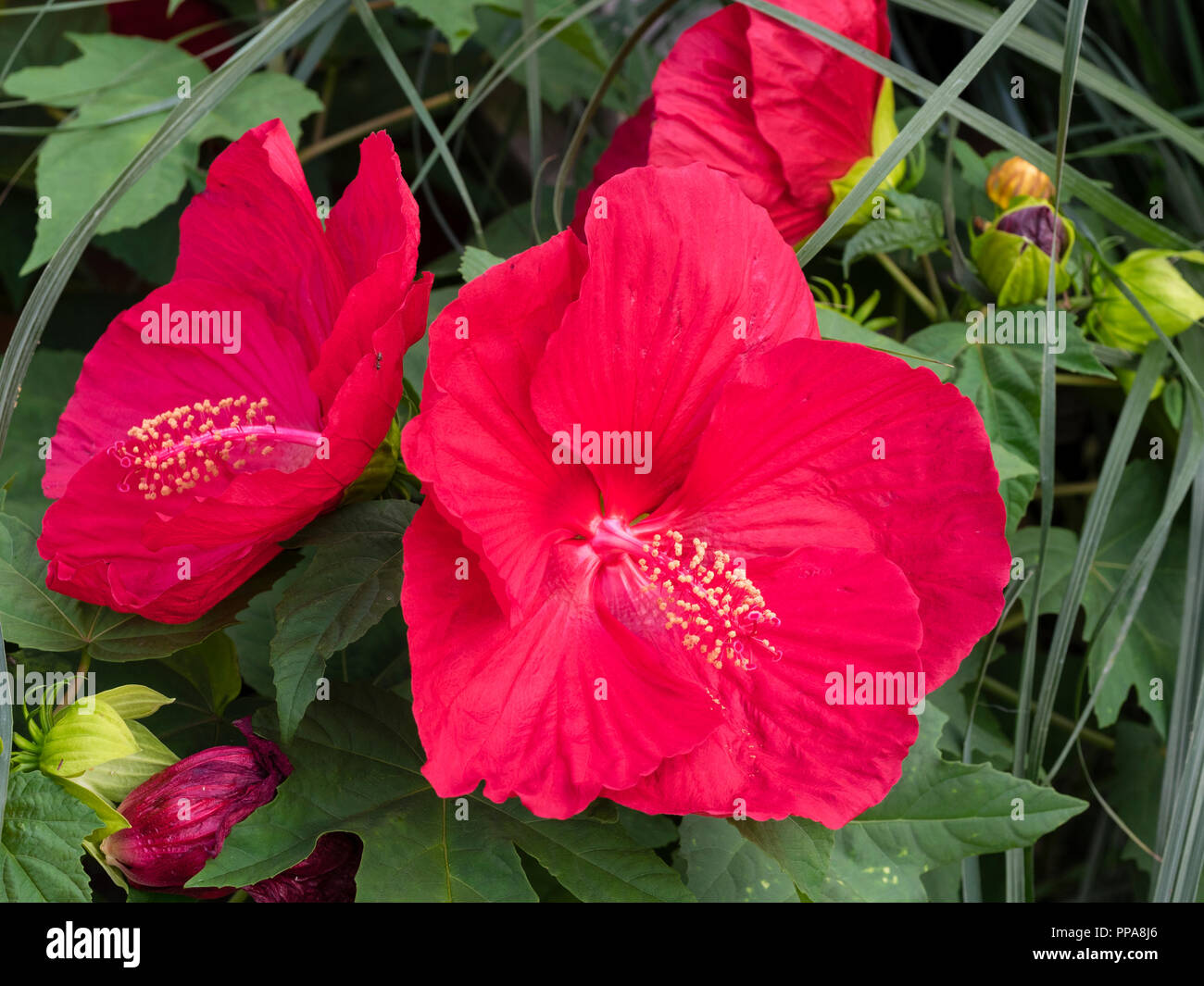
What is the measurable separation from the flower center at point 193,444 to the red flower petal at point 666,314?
11 centimetres

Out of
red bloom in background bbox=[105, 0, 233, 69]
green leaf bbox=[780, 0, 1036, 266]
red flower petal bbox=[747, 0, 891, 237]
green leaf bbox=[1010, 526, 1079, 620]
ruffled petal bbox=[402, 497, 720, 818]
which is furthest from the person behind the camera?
red bloom in background bbox=[105, 0, 233, 69]

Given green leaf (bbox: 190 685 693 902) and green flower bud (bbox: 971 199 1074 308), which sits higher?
green flower bud (bbox: 971 199 1074 308)

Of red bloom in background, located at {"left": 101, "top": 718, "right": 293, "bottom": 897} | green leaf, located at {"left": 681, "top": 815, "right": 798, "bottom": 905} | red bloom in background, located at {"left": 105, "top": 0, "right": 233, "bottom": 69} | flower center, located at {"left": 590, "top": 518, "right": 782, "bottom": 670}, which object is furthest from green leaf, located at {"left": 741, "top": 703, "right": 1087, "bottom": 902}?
red bloom in background, located at {"left": 105, "top": 0, "right": 233, "bottom": 69}

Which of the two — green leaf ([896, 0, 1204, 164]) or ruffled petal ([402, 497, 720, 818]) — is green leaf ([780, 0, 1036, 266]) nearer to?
green leaf ([896, 0, 1204, 164])

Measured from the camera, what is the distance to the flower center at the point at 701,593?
0.41 metres

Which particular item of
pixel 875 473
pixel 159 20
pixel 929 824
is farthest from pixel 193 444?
pixel 159 20

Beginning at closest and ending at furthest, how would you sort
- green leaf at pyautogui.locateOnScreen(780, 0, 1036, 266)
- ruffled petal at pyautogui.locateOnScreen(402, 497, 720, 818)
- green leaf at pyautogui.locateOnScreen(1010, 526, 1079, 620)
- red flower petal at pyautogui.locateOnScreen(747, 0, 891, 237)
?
1. ruffled petal at pyautogui.locateOnScreen(402, 497, 720, 818)
2. green leaf at pyautogui.locateOnScreen(780, 0, 1036, 266)
3. red flower petal at pyautogui.locateOnScreen(747, 0, 891, 237)
4. green leaf at pyautogui.locateOnScreen(1010, 526, 1079, 620)

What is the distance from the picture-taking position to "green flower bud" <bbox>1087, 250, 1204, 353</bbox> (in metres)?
0.63

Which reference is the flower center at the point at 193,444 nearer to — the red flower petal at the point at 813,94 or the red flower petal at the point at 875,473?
the red flower petal at the point at 875,473

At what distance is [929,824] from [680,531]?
195mm

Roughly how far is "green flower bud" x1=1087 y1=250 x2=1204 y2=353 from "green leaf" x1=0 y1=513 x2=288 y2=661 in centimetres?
50

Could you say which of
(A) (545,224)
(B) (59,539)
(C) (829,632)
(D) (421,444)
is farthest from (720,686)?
(A) (545,224)

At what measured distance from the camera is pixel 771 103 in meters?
0.59
